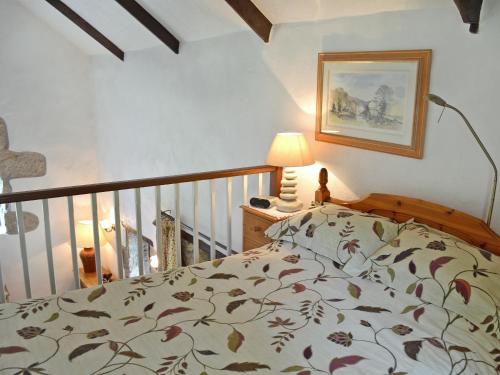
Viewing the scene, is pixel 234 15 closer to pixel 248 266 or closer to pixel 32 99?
pixel 248 266

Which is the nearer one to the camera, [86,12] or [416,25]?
[416,25]

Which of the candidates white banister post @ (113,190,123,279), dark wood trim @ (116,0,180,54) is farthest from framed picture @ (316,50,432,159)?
dark wood trim @ (116,0,180,54)

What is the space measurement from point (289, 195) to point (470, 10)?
4.95 feet

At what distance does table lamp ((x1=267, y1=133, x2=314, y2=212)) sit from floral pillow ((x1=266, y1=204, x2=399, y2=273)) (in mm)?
421

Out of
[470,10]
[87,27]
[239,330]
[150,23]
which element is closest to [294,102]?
[470,10]

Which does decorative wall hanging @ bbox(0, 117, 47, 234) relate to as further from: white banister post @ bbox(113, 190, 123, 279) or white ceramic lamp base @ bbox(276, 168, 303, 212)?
white ceramic lamp base @ bbox(276, 168, 303, 212)

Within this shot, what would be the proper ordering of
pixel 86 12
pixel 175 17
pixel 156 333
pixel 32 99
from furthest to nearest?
pixel 32 99 → pixel 86 12 → pixel 175 17 → pixel 156 333

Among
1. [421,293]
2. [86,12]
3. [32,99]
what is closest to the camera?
[421,293]

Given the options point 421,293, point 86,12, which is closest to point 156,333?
point 421,293

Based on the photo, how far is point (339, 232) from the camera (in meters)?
2.37

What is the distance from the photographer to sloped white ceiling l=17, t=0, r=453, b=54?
269 cm

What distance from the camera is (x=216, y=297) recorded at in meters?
1.99

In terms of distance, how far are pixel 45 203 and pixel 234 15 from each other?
→ 1.96 m

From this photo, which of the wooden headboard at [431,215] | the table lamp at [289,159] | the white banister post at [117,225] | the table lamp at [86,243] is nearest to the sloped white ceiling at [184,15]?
the table lamp at [289,159]
